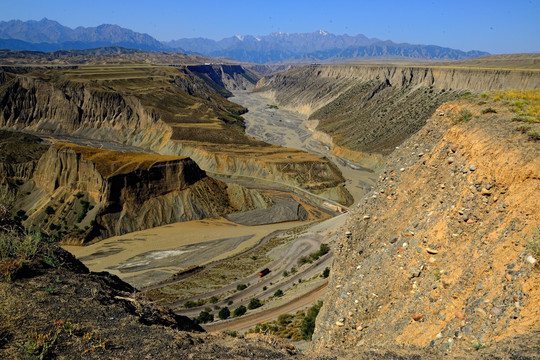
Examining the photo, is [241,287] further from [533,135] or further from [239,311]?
[533,135]

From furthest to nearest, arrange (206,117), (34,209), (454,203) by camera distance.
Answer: (206,117)
(34,209)
(454,203)

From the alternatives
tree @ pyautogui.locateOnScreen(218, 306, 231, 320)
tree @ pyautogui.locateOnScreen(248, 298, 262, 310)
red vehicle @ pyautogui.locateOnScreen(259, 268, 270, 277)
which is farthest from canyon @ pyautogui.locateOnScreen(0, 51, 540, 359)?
tree @ pyautogui.locateOnScreen(218, 306, 231, 320)

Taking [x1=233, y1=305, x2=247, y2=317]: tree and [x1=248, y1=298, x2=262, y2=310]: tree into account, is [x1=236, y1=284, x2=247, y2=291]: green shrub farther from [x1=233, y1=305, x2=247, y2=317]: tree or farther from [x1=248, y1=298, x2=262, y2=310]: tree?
[x1=233, y1=305, x2=247, y2=317]: tree

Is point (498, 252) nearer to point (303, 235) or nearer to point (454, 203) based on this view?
point (454, 203)

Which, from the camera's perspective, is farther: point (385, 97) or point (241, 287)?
point (385, 97)

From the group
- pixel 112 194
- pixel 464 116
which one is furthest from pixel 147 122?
pixel 464 116

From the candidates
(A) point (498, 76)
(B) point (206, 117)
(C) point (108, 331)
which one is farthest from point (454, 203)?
(B) point (206, 117)

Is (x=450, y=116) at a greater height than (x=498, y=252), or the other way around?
(x=450, y=116)
